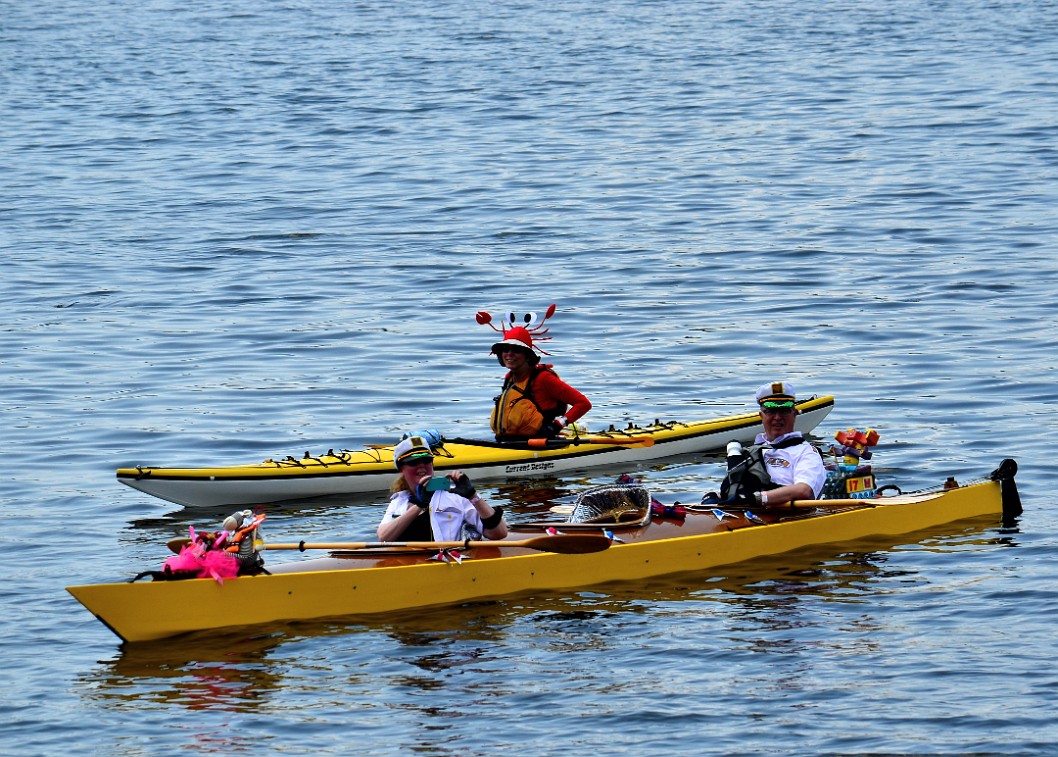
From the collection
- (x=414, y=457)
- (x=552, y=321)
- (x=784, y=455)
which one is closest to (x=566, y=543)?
(x=414, y=457)

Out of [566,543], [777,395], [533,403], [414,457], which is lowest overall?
[566,543]

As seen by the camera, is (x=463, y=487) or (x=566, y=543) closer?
(x=463, y=487)

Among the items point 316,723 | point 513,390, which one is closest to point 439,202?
point 513,390

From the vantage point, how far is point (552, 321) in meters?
24.2

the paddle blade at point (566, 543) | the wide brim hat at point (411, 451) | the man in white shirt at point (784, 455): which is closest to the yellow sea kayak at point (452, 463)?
the man in white shirt at point (784, 455)

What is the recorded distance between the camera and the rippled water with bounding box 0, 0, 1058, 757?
11.2 m

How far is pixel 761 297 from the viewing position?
977 inches

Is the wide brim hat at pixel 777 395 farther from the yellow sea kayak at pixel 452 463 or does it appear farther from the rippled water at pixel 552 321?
the yellow sea kayak at pixel 452 463

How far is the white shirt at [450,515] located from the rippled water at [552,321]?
0.59m

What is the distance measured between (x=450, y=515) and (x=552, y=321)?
38.7 feet

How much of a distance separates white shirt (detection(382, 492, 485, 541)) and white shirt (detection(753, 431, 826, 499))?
265cm

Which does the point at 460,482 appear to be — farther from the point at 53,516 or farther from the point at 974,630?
the point at 53,516

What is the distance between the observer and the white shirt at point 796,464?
543 inches

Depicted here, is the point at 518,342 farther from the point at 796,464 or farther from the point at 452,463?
the point at 796,464
